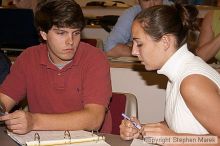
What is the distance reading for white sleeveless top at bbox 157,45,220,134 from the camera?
1472 millimetres

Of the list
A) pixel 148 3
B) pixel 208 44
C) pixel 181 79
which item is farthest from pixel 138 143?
pixel 148 3

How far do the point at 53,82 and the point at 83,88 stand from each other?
156 millimetres

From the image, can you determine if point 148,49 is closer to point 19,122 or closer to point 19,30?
point 19,122

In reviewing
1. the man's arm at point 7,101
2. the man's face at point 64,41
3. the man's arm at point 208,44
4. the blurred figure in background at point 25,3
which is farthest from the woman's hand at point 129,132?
the blurred figure in background at point 25,3

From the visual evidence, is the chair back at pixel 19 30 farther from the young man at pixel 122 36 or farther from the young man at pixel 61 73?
the young man at pixel 61 73

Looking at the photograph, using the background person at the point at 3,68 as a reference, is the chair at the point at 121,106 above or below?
below

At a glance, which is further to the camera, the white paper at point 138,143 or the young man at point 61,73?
the young man at point 61,73

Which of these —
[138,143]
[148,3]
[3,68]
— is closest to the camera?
[138,143]

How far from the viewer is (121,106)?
197 cm

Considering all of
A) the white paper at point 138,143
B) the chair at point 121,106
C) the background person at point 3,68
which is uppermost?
the background person at point 3,68

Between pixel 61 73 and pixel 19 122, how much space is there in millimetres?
443

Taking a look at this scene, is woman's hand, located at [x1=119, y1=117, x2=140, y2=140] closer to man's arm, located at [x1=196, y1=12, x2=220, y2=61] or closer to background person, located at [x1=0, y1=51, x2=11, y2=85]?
background person, located at [x1=0, y1=51, x2=11, y2=85]

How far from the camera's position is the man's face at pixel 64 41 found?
1.85 metres

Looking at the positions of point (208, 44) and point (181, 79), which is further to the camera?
point (208, 44)
